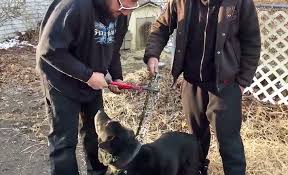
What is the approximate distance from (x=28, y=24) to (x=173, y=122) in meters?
6.20

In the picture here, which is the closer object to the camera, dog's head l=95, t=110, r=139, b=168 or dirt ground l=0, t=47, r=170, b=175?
dog's head l=95, t=110, r=139, b=168

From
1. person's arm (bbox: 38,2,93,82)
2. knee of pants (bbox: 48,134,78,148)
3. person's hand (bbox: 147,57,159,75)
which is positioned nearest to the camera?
person's arm (bbox: 38,2,93,82)

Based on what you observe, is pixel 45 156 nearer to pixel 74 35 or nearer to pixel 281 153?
pixel 74 35

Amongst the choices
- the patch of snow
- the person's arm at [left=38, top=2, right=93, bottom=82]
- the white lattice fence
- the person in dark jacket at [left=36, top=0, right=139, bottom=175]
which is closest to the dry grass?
the white lattice fence

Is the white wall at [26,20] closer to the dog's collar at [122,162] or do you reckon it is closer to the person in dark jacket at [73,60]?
the person in dark jacket at [73,60]

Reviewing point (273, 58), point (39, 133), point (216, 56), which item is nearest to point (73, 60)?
point (216, 56)

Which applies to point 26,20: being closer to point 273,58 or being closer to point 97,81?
point 273,58

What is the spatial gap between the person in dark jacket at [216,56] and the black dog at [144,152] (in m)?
0.23

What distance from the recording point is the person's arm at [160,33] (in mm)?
3225

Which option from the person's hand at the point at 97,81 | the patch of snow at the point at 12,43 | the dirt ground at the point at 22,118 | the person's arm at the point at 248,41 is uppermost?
the person's arm at the point at 248,41

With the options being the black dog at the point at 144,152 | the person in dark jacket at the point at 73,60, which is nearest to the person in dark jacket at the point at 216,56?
the black dog at the point at 144,152

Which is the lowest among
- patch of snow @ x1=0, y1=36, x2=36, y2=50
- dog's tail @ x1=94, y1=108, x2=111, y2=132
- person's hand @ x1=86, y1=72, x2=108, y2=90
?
patch of snow @ x1=0, y1=36, x2=36, y2=50

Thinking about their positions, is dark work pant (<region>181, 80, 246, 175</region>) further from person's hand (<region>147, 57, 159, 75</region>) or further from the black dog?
person's hand (<region>147, 57, 159, 75</region>)

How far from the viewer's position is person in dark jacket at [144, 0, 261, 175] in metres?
2.95
